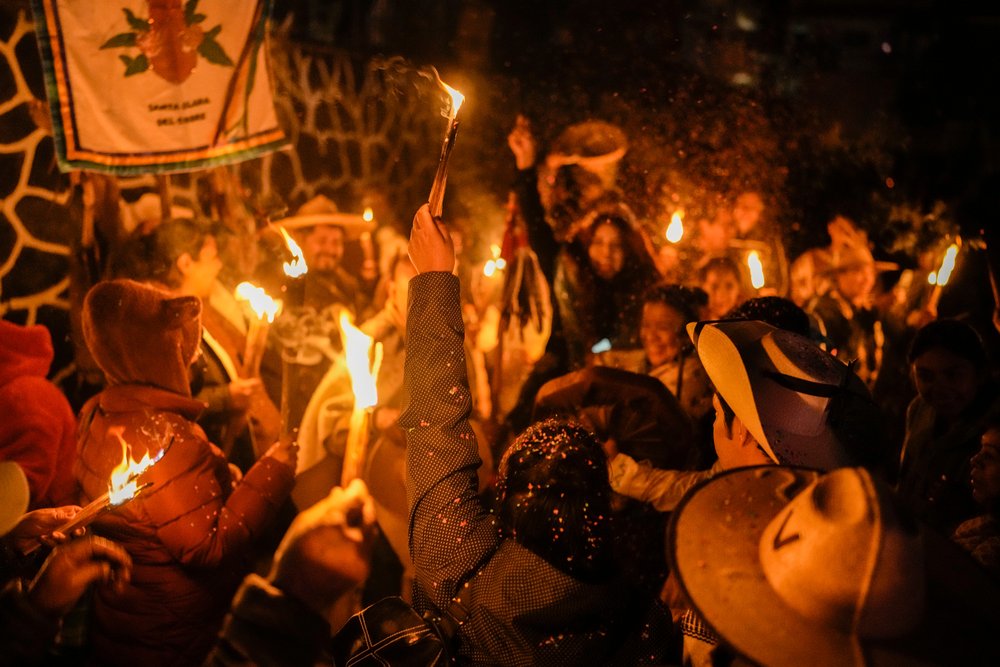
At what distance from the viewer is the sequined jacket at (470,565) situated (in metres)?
1.61

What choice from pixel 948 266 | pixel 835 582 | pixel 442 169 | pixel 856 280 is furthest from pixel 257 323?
pixel 856 280

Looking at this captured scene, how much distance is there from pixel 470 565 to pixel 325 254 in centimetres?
390

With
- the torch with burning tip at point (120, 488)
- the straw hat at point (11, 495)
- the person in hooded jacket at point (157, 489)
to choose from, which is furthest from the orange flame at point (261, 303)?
the straw hat at point (11, 495)

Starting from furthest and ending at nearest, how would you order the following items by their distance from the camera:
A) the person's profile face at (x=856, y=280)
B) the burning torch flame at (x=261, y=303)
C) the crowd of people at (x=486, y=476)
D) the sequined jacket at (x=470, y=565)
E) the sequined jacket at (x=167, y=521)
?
the person's profile face at (x=856, y=280) < the burning torch flame at (x=261, y=303) < the sequined jacket at (x=167, y=521) < the sequined jacket at (x=470, y=565) < the crowd of people at (x=486, y=476)

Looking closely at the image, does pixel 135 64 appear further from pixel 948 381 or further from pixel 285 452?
pixel 948 381

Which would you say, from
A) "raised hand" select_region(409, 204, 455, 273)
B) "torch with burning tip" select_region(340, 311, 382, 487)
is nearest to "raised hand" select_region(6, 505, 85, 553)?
"torch with burning tip" select_region(340, 311, 382, 487)

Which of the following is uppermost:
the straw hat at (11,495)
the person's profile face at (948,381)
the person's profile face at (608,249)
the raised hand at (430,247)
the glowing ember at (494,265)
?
the raised hand at (430,247)

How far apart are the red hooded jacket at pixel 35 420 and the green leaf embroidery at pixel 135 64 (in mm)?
1401

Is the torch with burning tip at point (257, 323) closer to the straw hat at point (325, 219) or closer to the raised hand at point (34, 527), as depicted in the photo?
the straw hat at point (325, 219)

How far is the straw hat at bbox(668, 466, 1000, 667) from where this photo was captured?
1.27 meters

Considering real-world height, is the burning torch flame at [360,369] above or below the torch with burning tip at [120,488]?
above

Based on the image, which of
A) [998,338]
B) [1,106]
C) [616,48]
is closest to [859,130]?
[616,48]

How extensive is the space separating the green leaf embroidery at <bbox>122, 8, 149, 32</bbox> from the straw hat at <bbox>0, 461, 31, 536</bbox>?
8.38ft

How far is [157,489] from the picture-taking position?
8.59 ft
